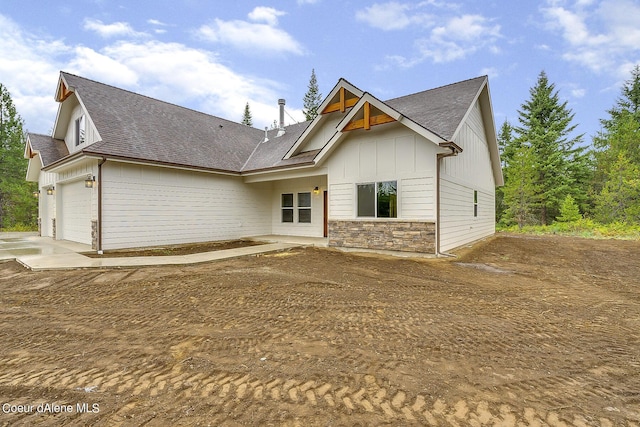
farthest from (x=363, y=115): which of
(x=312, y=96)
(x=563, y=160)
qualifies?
(x=312, y=96)

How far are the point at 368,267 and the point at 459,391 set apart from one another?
16.8ft

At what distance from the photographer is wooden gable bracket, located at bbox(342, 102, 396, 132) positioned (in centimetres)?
875

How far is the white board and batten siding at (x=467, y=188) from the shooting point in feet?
30.3

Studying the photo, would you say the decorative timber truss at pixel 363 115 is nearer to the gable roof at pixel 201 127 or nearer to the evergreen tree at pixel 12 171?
the gable roof at pixel 201 127

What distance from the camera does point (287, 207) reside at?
14.3 m

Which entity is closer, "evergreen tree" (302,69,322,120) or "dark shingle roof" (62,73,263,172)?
"dark shingle roof" (62,73,263,172)

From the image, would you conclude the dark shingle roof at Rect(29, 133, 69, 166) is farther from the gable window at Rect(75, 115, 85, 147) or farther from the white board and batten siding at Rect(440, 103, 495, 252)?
the white board and batten siding at Rect(440, 103, 495, 252)

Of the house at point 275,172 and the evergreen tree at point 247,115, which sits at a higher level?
the evergreen tree at point 247,115

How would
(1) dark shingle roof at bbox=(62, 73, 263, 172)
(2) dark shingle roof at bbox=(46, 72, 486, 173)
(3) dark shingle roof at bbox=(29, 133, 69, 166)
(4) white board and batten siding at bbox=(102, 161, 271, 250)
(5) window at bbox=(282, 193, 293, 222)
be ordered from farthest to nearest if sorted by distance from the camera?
(5) window at bbox=(282, 193, 293, 222) < (3) dark shingle roof at bbox=(29, 133, 69, 166) < (1) dark shingle roof at bbox=(62, 73, 263, 172) < (2) dark shingle roof at bbox=(46, 72, 486, 173) < (4) white board and batten siding at bbox=(102, 161, 271, 250)

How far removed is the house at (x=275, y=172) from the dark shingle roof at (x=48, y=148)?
62mm

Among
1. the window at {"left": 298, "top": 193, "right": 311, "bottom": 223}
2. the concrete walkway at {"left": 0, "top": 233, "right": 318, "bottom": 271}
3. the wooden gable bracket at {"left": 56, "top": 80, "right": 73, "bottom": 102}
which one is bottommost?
the concrete walkway at {"left": 0, "top": 233, "right": 318, "bottom": 271}

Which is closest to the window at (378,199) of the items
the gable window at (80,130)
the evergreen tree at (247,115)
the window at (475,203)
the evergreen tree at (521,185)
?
the window at (475,203)

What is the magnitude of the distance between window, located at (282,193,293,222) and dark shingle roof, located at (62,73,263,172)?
264 centimetres

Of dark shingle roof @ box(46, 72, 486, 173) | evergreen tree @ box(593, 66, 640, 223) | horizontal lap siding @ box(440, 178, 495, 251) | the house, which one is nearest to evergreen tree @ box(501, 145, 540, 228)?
evergreen tree @ box(593, 66, 640, 223)
